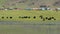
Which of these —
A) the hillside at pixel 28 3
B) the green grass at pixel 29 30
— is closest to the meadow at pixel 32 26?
the green grass at pixel 29 30

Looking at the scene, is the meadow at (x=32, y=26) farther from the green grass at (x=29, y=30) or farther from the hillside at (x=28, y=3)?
the hillside at (x=28, y=3)

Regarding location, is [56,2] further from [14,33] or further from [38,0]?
[14,33]

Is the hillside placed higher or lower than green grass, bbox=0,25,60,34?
lower

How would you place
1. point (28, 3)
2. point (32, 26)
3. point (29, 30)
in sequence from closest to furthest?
point (29, 30)
point (32, 26)
point (28, 3)

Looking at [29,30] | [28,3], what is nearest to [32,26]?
[29,30]

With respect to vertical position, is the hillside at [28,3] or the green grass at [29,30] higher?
the green grass at [29,30]

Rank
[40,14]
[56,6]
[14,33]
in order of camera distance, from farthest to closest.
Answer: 1. [56,6]
2. [40,14]
3. [14,33]

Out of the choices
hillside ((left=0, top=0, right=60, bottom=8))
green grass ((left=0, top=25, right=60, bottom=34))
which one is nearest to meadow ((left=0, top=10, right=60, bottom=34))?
green grass ((left=0, top=25, right=60, bottom=34))

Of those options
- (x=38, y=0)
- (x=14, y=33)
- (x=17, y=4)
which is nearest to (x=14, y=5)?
(x=17, y=4)

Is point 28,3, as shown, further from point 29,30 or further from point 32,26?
point 29,30

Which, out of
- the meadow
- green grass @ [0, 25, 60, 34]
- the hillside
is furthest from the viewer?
the hillside

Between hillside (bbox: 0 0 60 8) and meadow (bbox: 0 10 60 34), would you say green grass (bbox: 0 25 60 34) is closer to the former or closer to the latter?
meadow (bbox: 0 10 60 34)
